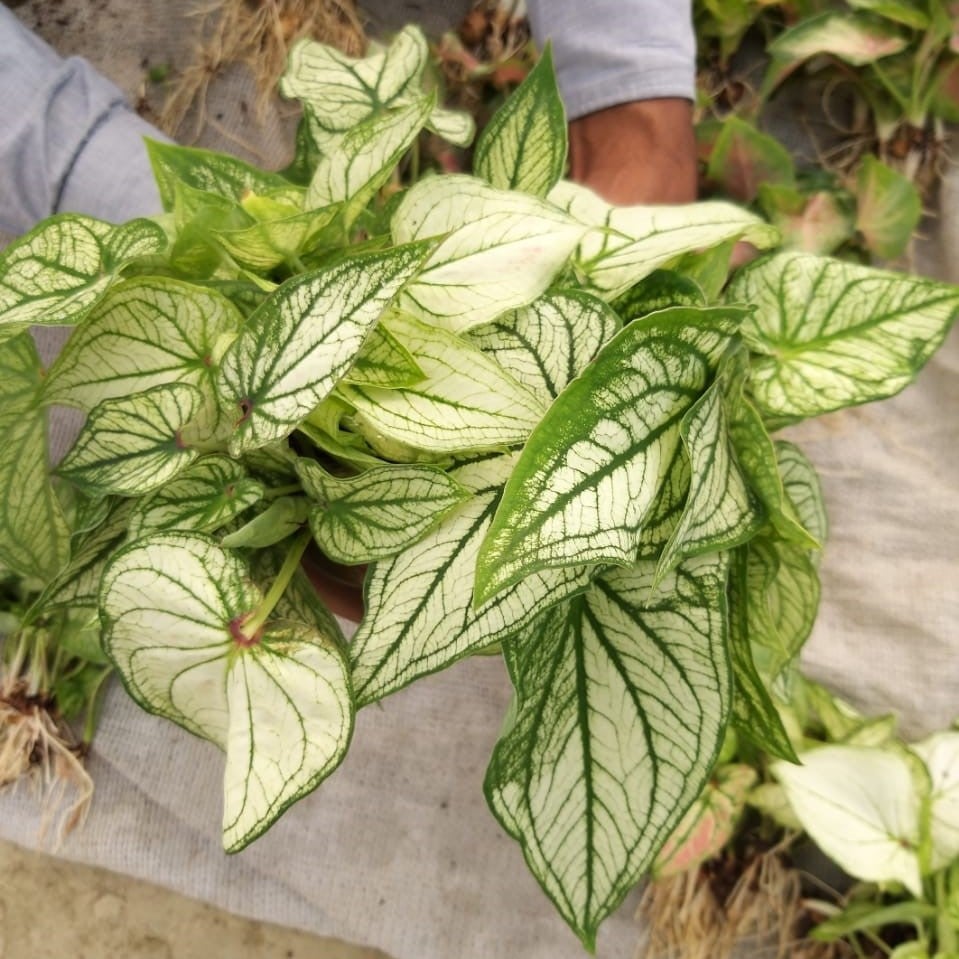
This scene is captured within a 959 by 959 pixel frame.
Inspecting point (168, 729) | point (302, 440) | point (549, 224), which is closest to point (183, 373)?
point (302, 440)

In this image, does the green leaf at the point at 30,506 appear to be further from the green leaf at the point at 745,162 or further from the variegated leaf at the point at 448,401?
the green leaf at the point at 745,162

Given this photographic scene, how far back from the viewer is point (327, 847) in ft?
3.10

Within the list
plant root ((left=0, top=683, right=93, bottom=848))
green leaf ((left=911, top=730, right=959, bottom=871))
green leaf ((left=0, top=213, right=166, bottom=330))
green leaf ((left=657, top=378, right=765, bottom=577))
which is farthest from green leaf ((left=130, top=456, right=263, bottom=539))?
green leaf ((left=911, top=730, right=959, bottom=871))

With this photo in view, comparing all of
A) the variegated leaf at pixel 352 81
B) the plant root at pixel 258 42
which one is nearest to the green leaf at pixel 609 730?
the variegated leaf at pixel 352 81

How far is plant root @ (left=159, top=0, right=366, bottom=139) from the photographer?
108cm

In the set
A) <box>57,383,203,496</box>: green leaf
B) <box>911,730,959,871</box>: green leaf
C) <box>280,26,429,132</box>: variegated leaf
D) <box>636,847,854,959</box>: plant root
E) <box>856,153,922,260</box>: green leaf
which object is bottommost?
<box>636,847,854,959</box>: plant root

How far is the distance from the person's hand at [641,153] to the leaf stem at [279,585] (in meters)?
0.46

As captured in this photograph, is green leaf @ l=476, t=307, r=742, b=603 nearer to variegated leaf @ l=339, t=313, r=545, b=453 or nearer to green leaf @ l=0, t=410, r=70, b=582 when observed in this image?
variegated leaf @ l=339, t=313, r=545, b=453

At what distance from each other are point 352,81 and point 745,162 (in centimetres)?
54

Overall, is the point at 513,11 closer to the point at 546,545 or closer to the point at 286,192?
the point at 286,192

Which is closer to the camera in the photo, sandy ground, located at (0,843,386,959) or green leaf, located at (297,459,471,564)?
green leaf, located at (297,459,471,564)

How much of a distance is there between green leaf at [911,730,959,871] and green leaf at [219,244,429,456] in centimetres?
72

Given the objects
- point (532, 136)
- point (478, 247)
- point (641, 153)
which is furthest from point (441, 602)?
point (641, 153)

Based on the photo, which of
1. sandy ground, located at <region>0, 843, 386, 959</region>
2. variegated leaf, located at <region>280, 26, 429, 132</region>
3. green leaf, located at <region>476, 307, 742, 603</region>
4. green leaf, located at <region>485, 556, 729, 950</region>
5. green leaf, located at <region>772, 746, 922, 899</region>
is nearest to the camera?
green leaf, located at <region>476, 307, 742, 603</region>
